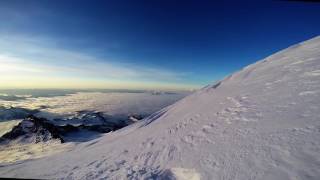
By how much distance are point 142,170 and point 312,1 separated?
9.28 ft

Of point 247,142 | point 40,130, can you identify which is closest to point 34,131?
point 40,130

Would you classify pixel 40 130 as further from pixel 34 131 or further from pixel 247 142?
pixel 247 142

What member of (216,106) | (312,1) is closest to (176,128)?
(216,106)

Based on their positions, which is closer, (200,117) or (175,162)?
(175,162)

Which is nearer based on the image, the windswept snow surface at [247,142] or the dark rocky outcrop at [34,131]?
the windswept snow surface at [247,142]

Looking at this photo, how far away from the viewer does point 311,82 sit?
4.16 metres

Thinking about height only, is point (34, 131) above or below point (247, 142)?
below

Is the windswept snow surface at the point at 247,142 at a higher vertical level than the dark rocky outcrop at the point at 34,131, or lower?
higher

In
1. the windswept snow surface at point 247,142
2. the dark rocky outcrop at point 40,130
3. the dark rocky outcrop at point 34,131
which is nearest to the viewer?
the windswept snow surface at point 247,142

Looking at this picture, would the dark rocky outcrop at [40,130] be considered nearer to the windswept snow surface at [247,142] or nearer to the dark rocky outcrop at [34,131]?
the dark rocky outcrop at [34,131]

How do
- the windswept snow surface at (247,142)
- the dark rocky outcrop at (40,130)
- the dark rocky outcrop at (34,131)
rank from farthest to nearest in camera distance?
the dark rocky outcrop at (40,130) → the dark rocky outcrop at (34,131) → the windswept snow surface at (247,142)

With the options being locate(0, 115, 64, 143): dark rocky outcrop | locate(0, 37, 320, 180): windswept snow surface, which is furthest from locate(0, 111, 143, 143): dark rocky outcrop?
locate(0, 37, 320, 180): windswept snow surface

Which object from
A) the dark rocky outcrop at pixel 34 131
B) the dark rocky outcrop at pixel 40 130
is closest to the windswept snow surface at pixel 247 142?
the dark rocky outcrop at pixel 40 130

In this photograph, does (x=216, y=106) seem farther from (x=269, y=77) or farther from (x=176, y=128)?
(x=269, y=77)
